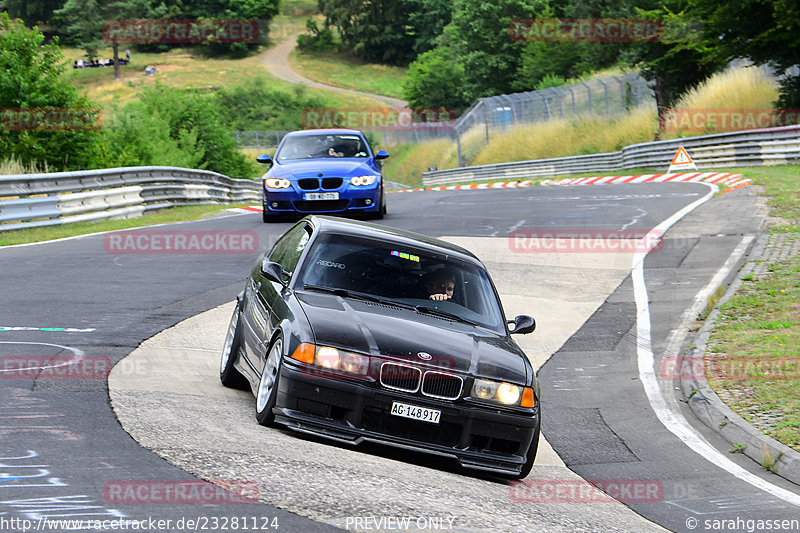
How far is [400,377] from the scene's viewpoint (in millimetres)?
6371

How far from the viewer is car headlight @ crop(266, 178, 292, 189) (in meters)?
19.3

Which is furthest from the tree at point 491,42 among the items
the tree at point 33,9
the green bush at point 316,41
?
the green bush at point 316,41

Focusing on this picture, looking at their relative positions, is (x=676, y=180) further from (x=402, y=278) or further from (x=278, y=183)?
(x=402, y=278)

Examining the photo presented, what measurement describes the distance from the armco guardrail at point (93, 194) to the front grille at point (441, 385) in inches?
559

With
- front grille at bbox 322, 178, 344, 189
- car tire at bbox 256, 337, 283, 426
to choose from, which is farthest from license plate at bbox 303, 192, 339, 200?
car tire at bbox 256, 337, 283, 426

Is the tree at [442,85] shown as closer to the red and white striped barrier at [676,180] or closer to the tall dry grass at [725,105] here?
the tall dry grass at [725,105]

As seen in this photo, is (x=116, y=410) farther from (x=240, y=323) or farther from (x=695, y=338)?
(x=695, y=338)

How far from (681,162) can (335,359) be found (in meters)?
30.9

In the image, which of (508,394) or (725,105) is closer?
(508,394)

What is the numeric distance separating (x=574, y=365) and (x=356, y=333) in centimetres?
474

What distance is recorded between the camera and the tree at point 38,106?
2459cm

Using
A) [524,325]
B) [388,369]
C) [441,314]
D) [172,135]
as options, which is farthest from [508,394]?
[172,135]

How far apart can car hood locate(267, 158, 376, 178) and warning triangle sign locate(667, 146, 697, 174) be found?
59.7 feet

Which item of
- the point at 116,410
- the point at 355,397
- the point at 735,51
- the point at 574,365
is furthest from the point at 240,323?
the point at 735,51
